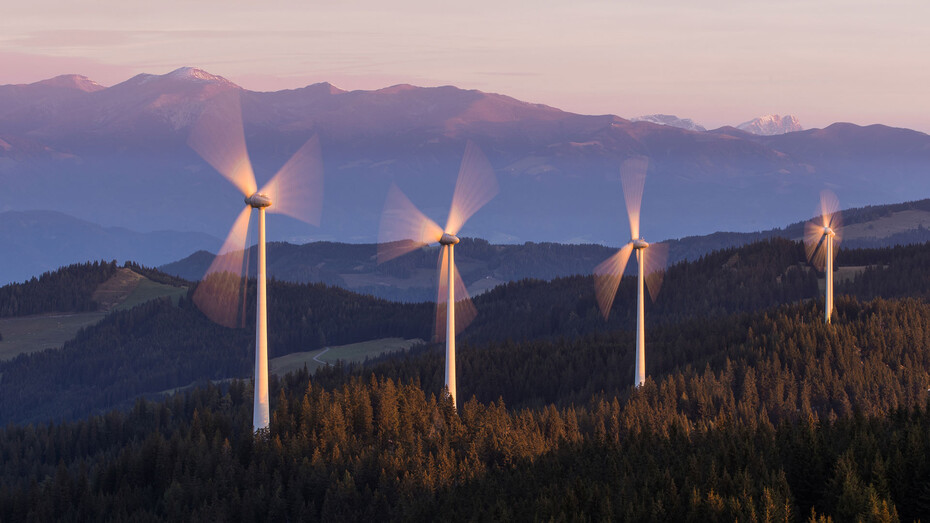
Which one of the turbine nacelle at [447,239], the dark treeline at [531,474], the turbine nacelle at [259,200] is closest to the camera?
the dark treeline at [531,474]

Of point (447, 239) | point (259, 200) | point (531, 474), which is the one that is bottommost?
point (531, 474)

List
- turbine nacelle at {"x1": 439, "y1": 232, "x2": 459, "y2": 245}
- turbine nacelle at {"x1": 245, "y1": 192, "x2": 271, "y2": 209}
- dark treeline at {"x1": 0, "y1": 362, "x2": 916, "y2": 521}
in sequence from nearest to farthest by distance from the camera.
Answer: dark treeline at {"x1": 0, "y1": 362, "x2": 916, "y2": 521} → turbine nacelle at {"x1": 245, "y1": 192, "x2": 271, "y2": 209} → turbine nacelle at {"x1": 439, "y1": 232, "x2": 459, "y2": 245}

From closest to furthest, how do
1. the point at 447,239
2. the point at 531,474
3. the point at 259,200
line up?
the point at 259,200, the point at 447,239, the point at 531,474

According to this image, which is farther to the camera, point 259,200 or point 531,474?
point 531,474

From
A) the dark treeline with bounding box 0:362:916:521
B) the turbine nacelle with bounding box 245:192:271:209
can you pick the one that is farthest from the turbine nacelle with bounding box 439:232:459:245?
the dark treeline with bounding box 0:362:916:521

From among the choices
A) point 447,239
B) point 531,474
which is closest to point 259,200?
point 447,239

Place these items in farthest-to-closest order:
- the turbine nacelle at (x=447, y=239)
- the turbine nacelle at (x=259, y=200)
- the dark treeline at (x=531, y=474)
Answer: the turbine nacelle at (x=447, y=239), the turbine nacelle at (x=259, y=200), the dark treeline at (x=531, y=474)

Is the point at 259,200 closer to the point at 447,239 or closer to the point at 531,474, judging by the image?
the point at 447,239

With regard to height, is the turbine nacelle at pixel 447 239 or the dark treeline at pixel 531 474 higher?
the turbine nacelle at pixel 447 239

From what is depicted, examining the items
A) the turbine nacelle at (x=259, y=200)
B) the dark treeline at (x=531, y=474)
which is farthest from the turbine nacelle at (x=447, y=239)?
the dark treeline at (x=531, y=474)

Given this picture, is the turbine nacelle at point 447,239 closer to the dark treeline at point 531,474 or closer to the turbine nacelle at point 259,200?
the turbine nacelle at point 259,200

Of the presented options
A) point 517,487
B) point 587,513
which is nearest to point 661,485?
A: point 587,513

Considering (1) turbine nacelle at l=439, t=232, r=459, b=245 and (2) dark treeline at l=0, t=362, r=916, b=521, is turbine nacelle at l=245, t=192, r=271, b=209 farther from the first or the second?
(2) dark treeline at l=0, t=362, r=916, b=521

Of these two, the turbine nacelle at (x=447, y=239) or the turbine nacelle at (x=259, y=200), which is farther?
the turbine nacelle at (x=447, y=239)
